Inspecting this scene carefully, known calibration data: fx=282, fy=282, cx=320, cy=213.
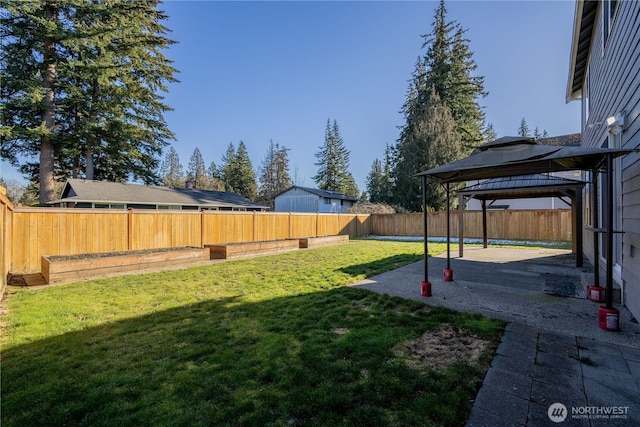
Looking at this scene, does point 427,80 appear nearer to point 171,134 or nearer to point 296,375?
point 171,134

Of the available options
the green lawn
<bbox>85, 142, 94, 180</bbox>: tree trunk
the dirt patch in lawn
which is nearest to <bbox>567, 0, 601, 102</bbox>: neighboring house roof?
the green lawn

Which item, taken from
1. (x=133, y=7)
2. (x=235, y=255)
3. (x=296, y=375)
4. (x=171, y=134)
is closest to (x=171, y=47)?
(x=133, y=7)

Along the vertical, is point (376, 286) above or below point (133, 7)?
below

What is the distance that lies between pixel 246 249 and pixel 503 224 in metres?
13.0

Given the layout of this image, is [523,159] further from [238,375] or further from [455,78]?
[455,78]

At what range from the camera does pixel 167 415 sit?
1852 mm

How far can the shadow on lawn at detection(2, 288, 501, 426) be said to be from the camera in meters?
1.85

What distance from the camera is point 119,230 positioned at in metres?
8.05

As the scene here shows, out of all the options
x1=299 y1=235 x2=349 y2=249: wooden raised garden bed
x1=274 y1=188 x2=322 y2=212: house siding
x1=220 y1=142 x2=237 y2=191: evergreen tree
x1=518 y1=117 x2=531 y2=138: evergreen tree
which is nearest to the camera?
x1=299 y1=235 x2=349 y2=249: wooden raised garden bed

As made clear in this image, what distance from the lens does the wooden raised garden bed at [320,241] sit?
11.6 m

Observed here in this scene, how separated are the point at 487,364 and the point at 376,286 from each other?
277cm

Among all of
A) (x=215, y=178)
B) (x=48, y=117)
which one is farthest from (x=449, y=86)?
(x=215, y=178)

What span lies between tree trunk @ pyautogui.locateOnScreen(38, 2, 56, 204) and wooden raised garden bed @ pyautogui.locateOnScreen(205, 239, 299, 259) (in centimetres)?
1290

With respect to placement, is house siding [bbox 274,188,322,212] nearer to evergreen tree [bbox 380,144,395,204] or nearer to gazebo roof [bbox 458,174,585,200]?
evergreen tree [bbox 380,144,395,204]
